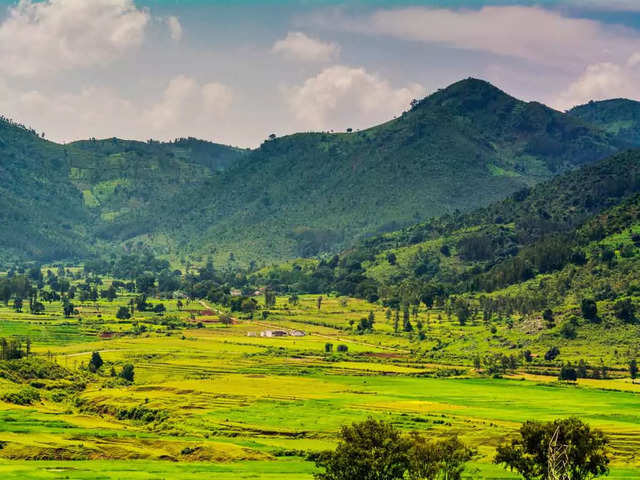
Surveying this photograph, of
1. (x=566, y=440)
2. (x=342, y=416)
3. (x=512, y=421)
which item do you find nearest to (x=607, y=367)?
(x=512, y=421)

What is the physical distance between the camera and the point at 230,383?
6270 inches

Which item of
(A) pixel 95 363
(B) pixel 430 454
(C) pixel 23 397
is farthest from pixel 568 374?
(C) pixel 23 397

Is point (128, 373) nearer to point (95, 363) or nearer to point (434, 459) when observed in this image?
point (95, 363)

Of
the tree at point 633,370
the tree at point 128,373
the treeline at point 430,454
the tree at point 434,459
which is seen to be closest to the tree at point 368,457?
the treeline at point 430,454

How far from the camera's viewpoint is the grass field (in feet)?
340

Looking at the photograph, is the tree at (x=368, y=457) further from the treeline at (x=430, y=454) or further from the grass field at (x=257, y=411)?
the grass field at (x=257, y=411)

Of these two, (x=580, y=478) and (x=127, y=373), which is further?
(x=127, y=373)

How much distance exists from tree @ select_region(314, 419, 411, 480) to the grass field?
12.0 metres

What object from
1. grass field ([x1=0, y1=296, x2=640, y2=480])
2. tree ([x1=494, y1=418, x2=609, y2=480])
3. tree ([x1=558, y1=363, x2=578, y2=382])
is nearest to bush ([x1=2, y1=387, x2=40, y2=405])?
grass field ([x1=0, y1=296, x2=640, y2=480])

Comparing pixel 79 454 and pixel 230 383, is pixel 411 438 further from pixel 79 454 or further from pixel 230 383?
pixel 230 383

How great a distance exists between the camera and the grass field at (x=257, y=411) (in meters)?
104

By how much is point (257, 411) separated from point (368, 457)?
5156 cm

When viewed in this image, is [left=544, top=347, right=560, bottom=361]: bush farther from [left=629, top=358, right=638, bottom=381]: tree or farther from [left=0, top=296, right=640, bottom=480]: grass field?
[left=629, top=358, right=638, bottom=381]: tree

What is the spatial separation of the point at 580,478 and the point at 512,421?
132 feet
